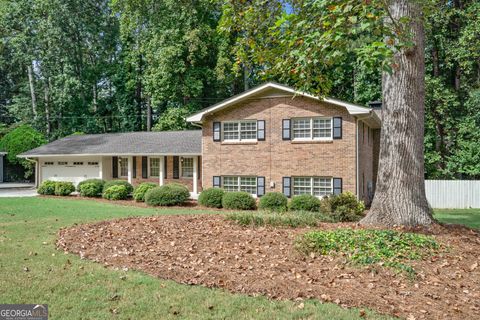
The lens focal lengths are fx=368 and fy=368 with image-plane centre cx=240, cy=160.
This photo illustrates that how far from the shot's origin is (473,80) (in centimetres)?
2603

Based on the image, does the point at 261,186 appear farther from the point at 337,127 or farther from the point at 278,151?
the point at 337,127

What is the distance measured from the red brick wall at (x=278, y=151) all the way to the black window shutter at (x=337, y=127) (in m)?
0.19

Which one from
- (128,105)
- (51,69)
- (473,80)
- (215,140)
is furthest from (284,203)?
(51,69)

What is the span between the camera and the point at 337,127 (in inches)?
664

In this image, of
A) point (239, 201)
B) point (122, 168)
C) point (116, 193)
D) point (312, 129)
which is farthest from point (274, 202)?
point (122, 168)

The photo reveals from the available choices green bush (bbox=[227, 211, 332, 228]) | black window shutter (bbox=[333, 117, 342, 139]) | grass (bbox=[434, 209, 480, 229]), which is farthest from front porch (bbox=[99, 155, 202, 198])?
grass (bbox=[434, 209, 480, 229])

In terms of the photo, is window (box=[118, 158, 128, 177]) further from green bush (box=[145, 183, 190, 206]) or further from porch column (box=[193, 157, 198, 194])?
green bush (box=[145, 183, 190, 206])

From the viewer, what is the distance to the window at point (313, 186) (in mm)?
17219

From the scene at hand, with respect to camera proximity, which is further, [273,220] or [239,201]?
[239,201]

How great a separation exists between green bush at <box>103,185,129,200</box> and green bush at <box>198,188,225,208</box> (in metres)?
5.62

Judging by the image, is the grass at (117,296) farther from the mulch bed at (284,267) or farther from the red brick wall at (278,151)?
the red brick wall at (278,151)

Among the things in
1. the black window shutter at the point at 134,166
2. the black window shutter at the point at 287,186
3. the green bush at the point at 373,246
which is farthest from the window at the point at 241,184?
the green bush at the point at 373,246

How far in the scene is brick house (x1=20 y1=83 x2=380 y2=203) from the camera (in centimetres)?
1684

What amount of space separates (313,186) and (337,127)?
2977 mm
